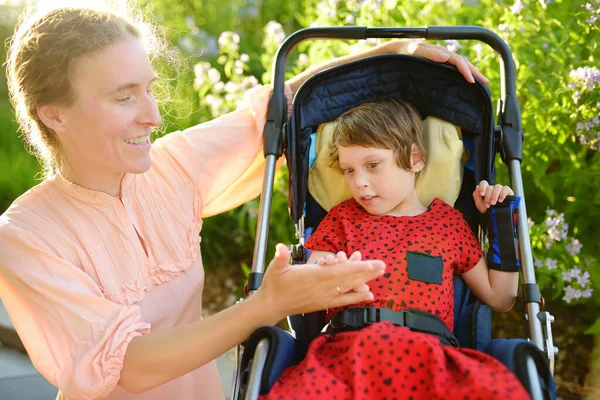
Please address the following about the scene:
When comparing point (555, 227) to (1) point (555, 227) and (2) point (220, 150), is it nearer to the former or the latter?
(1) point (555, 227)

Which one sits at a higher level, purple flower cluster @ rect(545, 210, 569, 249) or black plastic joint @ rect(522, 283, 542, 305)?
purple flower cluster @ rect(545, 210, 569, 249)

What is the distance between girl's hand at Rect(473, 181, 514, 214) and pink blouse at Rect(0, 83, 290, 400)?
0.81 meters

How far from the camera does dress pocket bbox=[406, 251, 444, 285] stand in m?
2.34

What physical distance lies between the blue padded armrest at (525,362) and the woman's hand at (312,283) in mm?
402

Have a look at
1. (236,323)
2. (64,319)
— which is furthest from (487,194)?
(64,319)

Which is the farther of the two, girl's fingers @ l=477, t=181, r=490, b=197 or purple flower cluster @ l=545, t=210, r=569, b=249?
purple flower cluster @ l=545, t=210, r=569, b=249

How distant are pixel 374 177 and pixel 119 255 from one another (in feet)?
2.96

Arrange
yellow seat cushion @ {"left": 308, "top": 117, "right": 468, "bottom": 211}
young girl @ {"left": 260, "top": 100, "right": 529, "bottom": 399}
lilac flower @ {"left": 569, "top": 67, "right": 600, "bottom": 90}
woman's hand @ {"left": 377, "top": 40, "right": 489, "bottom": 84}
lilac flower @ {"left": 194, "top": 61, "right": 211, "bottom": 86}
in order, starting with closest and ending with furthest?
young girl @ {"left": 260, "top": 100, "right": 529, "bottom": 399} → woman's hand @ {"left": 377, "top": 40, "right": 489, "bottom": 84} → yellow seat cushion @ {"left": 308, "top": 117, "right": 468, "bottom": 211} → lilac flower @ {"left": 569, "top": 67, "right": 600, "bottom": 90} → lilac flower @ {"left": 194, "top": 61, "right": 211, "bottom": 86}

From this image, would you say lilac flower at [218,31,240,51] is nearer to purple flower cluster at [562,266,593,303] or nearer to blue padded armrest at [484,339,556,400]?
purple flower cluster at [562,266,593,303]

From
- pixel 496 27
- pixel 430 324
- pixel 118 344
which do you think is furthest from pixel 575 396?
pixel 118 344

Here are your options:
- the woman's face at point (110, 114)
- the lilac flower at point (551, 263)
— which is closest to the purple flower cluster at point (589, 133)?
the lilac flower at point (551, 263)

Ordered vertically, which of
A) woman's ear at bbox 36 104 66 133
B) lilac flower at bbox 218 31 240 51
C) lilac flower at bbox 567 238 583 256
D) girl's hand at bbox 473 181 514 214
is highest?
lilac flower at bbox 218 31 240 51

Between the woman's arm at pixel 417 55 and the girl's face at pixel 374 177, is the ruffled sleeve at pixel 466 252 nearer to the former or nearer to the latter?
the girl's face at pixel 374 177

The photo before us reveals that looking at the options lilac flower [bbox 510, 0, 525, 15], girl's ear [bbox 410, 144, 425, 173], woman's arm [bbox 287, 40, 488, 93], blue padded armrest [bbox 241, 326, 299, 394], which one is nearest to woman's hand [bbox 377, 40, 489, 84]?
woman's arm [bbox 287, 40, 488, 93]
